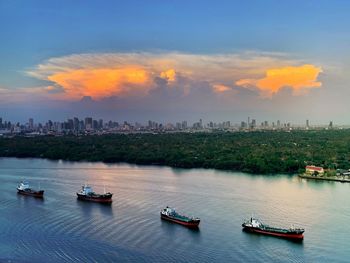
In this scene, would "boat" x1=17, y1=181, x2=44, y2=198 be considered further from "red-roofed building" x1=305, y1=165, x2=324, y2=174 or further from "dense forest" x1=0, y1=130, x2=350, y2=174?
"red-roofed building" x1=305, y1=165, x2=324, y2=174

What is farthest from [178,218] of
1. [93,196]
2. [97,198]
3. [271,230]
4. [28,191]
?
[28,191]

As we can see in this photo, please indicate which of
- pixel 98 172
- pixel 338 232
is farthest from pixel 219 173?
pixel 338 232

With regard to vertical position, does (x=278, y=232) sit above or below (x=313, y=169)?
below

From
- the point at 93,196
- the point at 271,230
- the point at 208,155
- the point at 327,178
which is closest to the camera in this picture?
the point at 271,230

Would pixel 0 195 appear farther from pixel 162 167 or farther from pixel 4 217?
pixel 162 167

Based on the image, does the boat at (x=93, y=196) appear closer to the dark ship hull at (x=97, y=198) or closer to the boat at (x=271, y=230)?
the dark ship hull at (x=97, y=198)

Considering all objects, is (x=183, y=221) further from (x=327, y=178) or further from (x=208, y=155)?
(x=208, y=155)
